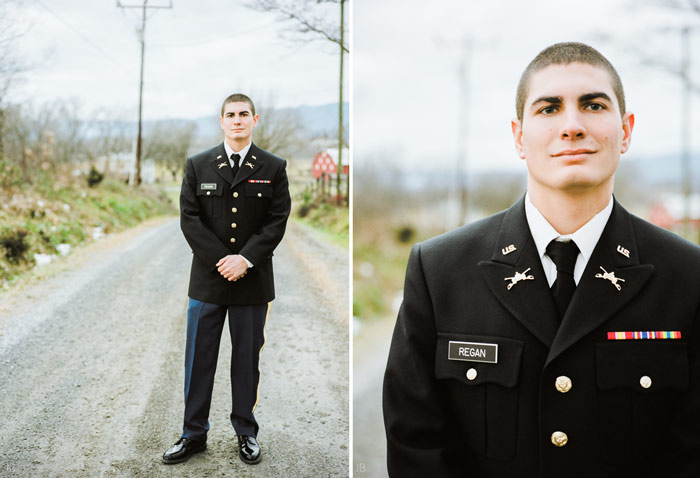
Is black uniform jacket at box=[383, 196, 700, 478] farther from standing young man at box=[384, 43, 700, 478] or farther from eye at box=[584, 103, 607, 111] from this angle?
eye at box=[584, 103, 607, 111]

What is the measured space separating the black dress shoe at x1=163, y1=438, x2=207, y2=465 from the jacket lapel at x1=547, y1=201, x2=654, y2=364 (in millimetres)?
1781

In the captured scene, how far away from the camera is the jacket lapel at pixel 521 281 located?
4.56ft

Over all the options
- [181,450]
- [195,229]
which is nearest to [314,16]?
[195,229]

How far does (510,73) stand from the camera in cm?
274

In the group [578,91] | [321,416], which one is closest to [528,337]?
[578,91]

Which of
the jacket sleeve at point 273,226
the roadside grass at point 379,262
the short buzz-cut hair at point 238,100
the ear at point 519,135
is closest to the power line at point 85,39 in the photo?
the short buzz-cut hair at point 238,100

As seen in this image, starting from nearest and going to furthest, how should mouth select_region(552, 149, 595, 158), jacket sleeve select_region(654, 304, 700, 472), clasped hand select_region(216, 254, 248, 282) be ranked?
jacket sleeve select_region(654, 304, 700, 472) < mouth select_region(552, 149, 595, 158) < clasped hand select_region(216, 254, 248, 282)

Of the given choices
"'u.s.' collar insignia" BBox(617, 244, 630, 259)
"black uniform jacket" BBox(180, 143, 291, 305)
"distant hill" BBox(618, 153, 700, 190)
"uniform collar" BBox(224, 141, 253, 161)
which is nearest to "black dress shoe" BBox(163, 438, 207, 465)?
"black uniform jacket" BBox(180, 143, 291, 305)

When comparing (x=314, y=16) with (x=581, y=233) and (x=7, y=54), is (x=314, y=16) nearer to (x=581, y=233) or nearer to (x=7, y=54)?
(x=7, y=54)

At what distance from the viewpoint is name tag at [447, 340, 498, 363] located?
55.7 inches

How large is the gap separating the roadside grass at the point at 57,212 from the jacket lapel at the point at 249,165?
395 mm

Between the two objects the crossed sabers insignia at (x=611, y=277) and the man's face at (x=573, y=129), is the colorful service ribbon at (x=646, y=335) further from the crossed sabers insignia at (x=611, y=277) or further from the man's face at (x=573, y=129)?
the man's face at (x=573, y=129)

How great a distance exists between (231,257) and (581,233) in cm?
151

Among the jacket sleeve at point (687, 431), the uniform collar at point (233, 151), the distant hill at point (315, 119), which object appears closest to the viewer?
the jacket sleeve at point (687, 431)
